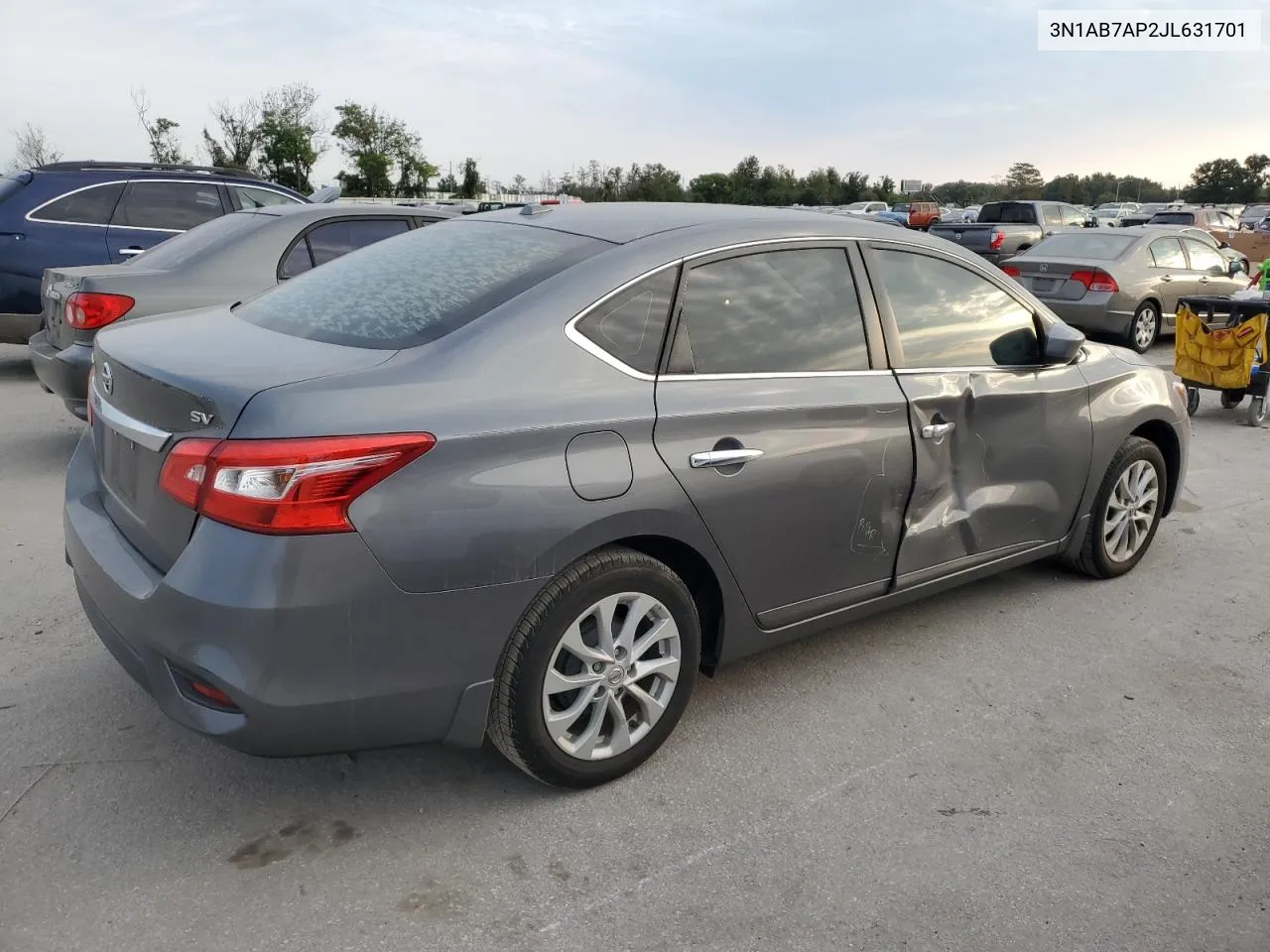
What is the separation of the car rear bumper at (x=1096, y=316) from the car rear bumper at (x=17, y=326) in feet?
33.2

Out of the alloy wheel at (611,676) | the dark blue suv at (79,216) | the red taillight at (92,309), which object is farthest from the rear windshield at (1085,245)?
the alloy wheel at (611,676)

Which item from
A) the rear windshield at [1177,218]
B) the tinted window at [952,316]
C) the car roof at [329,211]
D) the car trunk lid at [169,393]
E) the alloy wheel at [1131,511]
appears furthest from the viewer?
the rear windshield at [1177,218]

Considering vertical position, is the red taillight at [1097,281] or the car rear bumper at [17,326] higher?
the red taillight at [1097,281]

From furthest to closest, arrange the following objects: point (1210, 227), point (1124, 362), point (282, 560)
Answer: point (1210, 227) → point (1124, 362) → point (282, 560)

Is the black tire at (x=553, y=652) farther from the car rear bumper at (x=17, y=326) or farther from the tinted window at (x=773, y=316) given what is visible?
the car rear bumper at (x=17, y=326)

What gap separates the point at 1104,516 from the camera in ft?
14.9

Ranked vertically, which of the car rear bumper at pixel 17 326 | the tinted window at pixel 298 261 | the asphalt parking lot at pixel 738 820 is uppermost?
the tinted window at pixel 298 261

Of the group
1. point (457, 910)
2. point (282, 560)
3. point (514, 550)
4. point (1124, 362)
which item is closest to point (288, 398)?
point (282, 560)

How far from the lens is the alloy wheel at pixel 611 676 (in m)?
2.83

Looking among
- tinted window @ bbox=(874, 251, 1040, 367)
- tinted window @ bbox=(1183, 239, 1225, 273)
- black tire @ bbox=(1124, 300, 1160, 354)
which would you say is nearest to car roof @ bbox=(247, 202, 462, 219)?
tinted window @ bbox=(874, 251, 1040, 367)

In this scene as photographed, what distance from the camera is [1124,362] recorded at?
457 cm

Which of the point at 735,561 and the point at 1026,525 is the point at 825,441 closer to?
the point at 735,561

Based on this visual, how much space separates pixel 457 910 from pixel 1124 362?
3630mm

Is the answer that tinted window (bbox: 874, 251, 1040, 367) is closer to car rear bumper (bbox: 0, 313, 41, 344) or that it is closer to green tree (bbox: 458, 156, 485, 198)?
car rear bumper (bbox: 0, 313, 41, 344)
